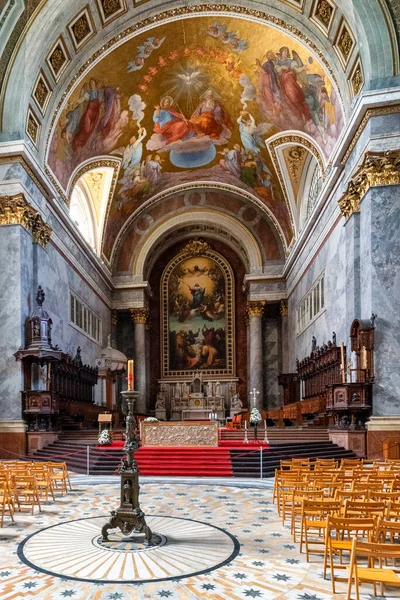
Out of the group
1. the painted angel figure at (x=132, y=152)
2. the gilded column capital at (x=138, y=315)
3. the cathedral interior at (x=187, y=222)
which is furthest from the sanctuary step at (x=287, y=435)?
the painted angel figure at (x=132, y=152)

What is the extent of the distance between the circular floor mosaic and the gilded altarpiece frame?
24.2 metres

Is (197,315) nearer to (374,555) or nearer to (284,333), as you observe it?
(284,333)

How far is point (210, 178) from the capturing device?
29891mm

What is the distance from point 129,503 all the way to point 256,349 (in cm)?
2319

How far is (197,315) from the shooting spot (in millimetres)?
32844

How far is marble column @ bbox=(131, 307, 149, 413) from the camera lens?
100 ft

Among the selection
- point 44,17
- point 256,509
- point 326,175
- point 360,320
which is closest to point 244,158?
point 326,175

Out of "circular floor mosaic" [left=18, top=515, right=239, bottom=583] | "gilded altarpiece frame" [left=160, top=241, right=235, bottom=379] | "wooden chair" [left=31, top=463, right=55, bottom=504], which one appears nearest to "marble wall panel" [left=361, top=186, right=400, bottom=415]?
"circular floor mosaic" [left=18, top=515, right=239, bottom=583]

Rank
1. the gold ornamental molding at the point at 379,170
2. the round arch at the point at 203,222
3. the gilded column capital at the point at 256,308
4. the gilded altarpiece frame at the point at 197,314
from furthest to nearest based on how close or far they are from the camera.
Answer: the gilded altarpiece frame at the point at 197,314
the round arch at the point at 203,222
the gilded column capital at the point at 256,308
the gold ornamental molding at the point at 379,170

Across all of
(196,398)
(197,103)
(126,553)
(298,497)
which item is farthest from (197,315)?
(126,553)

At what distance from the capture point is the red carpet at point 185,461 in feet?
45.1

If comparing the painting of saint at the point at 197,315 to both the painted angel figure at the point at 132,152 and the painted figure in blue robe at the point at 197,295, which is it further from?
the painted angel figure at the point at 132,152

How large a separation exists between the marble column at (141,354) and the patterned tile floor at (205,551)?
759 inches

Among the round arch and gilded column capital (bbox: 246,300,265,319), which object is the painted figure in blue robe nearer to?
the round arch
